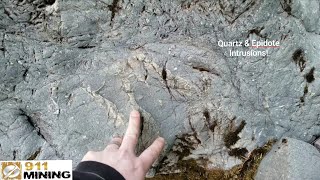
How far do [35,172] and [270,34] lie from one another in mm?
1655

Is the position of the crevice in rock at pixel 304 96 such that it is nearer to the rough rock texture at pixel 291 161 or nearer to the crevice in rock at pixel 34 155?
the rough rock texture at pixel 291 161

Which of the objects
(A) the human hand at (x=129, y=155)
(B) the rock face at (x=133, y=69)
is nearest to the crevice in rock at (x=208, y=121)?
(B) the rock face at (x=133, y=69)

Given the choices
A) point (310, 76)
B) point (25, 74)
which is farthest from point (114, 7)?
point (310, 76)

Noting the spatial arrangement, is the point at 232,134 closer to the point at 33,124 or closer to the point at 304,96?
the point at 304,96

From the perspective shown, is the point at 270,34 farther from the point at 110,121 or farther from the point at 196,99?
the point at 110,121

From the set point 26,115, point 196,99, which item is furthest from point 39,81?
point 196,99

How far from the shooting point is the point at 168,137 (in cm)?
253

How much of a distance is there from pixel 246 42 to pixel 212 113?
0.49 m

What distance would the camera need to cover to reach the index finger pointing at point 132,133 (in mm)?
2230

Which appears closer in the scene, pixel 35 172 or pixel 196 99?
pixel 35 172

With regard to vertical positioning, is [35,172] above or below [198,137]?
below

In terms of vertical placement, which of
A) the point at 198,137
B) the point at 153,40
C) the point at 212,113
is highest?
the point at 153,40

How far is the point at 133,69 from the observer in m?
2.45

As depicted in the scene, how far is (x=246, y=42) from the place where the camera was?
8.21 ft
